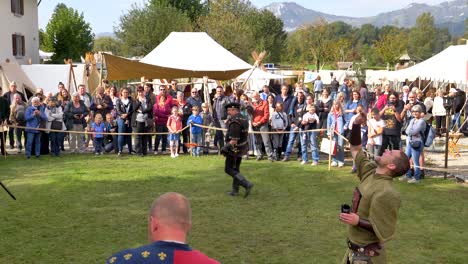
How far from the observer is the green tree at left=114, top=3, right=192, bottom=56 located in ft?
157

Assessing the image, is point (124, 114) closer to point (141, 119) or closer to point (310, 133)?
point (141, 119)

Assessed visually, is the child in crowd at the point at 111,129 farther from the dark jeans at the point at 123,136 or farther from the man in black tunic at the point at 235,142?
the man in black tunic at the point at 235,142

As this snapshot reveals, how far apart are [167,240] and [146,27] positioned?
Result: 47.1 meters

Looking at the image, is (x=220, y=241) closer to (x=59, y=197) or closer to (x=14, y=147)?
(x=59, y=197)

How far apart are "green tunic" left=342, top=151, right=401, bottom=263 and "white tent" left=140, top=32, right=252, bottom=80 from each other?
1355 cm

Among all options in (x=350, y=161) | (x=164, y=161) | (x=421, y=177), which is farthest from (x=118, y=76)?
(x=421, y=177)

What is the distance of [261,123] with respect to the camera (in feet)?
46.4

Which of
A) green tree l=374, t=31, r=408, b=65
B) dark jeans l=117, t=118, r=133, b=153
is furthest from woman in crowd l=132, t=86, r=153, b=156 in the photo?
green tree l=374, t=31, r=408, b=65

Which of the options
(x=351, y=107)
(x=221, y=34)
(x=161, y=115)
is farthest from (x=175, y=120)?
(x=221, y=34)

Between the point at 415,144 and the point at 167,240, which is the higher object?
the point at 167,240

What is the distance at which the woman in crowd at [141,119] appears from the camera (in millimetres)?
14594

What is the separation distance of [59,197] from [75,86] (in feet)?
44.6

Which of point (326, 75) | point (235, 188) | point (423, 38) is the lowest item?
point (235, 188)

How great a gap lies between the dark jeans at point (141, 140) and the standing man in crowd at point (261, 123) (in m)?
3.11
